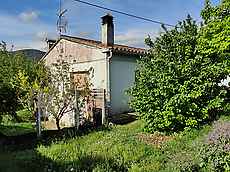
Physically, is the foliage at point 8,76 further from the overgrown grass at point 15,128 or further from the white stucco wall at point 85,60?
the white stucco wall at point 85,60

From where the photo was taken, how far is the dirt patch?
9887 mm

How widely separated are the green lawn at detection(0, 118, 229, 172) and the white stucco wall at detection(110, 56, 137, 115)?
14.8 feet

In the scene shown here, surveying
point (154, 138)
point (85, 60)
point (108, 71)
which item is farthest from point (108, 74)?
point (154, 138)

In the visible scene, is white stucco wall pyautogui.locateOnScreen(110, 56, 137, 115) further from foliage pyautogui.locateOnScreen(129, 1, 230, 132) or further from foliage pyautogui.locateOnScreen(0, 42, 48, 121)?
foliage pyautogui.locateOnScreen(129, 1, 230, 132)

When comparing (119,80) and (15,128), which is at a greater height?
(119,80)

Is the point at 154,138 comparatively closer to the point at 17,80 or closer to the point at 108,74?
the point at 108,74

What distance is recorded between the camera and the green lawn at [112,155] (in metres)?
7.60

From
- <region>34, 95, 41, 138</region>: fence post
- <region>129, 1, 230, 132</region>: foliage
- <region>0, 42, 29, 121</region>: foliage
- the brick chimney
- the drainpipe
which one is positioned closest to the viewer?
<region>129, 1, 230, 132</region>: foliage

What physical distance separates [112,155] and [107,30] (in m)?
9.53

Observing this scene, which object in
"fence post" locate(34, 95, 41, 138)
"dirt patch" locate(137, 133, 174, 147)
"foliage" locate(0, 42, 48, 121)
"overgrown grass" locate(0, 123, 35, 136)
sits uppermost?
"foliage" locate(0, 42, 48, 121)

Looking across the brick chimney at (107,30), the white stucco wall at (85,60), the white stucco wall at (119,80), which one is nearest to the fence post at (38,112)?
the white stucco wall at (85,60)

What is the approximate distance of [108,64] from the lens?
14.9 m

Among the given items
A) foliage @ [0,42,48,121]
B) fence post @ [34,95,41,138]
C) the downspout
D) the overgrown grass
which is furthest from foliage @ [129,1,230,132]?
the overgrown grass

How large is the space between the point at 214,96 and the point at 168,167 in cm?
436
